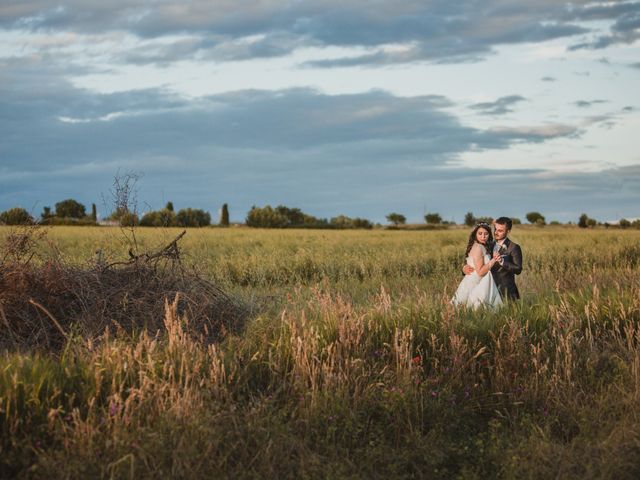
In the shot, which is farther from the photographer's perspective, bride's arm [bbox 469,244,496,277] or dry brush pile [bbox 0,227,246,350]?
bride's arm [bbox 469,244,496,277]

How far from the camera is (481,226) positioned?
411 inches

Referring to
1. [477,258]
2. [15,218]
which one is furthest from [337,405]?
[15,218]

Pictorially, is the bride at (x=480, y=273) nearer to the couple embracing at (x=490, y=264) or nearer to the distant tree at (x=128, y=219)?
the couple embracing at (x=490, y=264)

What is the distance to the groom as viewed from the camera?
10438 mm

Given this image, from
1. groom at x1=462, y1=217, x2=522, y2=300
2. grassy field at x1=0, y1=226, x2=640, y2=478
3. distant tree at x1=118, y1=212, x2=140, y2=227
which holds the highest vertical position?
distant tree at x1=118, y1=212, x2=140, y2=227

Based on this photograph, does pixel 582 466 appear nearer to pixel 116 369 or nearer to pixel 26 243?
pixel 116 369

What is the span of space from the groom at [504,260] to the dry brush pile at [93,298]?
13.1 feet

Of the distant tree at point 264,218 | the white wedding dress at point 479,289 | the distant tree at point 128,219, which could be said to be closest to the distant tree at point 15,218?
the distant tree at point 128,219

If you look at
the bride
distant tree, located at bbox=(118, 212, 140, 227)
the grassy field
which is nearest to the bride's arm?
the bride

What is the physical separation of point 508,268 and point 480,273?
485 mm

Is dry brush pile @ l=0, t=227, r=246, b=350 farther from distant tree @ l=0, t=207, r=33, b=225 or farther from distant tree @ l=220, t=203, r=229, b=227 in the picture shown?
distant tree @ l=220, t=203, r=229, b=227

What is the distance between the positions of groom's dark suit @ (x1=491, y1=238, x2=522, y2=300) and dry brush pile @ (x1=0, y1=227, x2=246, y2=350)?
13.3 feet

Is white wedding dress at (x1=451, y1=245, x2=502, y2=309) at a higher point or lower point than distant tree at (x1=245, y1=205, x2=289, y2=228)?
lower

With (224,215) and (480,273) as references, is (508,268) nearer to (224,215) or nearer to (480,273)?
(480,273)
